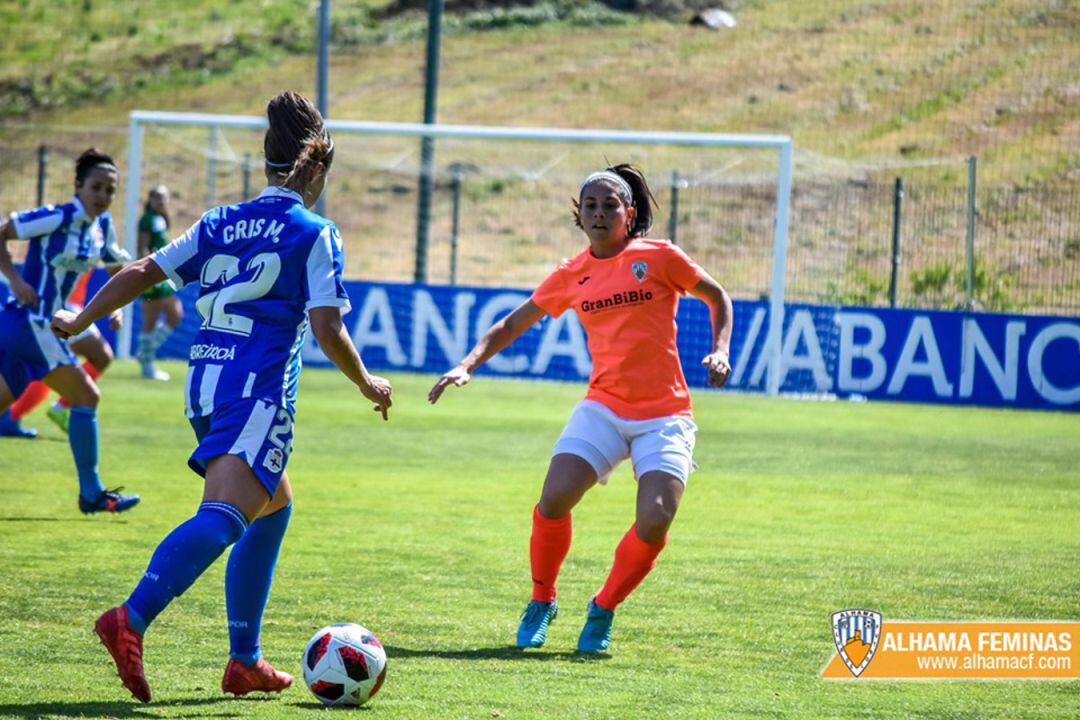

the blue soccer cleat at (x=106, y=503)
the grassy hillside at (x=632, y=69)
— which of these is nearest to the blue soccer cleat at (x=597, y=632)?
the blue soccer cleat at (x=106, y=503)

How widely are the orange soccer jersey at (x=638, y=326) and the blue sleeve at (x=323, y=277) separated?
1.63 meters

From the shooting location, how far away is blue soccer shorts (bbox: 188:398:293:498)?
5316 millimetres

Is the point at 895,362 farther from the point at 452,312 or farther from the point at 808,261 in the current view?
the point at 808,261

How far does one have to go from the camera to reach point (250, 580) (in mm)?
5633

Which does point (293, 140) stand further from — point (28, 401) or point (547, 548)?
point (28, 401)

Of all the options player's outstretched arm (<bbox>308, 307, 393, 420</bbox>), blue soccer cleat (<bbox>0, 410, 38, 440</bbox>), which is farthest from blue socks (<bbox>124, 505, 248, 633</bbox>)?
blue soccer cleat (<bbox>0, 410, 38, 440</bbox>)

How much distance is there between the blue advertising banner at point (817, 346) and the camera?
64.3 feet

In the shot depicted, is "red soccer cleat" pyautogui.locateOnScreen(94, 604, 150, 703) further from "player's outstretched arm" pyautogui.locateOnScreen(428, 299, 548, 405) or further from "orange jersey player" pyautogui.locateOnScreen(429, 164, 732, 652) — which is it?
"player's outstretched arm" pyautogui.locateOnScreen(428, 299, 548, 405)

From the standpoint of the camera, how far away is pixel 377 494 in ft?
36.6

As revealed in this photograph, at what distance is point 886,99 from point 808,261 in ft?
48.3

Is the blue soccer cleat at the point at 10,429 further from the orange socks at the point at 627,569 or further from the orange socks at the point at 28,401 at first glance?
the orange socks at the point at 627,569

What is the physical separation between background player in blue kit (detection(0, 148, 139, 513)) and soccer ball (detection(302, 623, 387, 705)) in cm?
447

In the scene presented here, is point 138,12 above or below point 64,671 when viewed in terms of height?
above

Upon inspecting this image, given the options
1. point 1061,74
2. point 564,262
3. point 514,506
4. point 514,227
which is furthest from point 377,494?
point 1061,74
